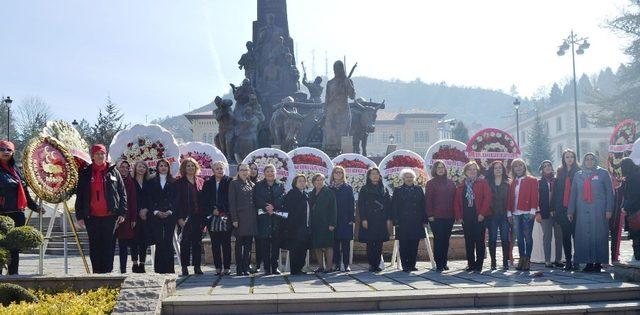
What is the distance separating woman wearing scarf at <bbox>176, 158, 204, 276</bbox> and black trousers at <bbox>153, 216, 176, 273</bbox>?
222 mm

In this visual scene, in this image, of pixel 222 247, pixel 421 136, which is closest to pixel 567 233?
pixel 222 247

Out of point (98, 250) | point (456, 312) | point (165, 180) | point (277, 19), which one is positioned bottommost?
point (456, 312)

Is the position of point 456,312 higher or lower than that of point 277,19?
lower

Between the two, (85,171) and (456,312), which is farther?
(85,171)

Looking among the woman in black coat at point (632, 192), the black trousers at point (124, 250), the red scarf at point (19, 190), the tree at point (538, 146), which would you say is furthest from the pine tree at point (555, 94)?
the red scarf at point (19, 190)

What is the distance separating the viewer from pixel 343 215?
397 inches

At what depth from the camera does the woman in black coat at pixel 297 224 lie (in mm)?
9727

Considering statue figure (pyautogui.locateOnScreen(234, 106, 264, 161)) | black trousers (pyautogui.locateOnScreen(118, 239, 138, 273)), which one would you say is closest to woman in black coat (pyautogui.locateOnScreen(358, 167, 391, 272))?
black trousers (pyautogui.locateOnScreen(118, 239, 138, 273))

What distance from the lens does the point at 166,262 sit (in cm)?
933

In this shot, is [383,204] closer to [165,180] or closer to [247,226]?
[247,226]

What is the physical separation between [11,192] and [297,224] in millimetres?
4011

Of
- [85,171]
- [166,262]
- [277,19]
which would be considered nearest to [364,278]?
[166,262]

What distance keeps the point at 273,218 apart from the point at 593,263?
4.84 meters

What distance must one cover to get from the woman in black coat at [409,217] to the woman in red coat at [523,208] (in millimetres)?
1399
